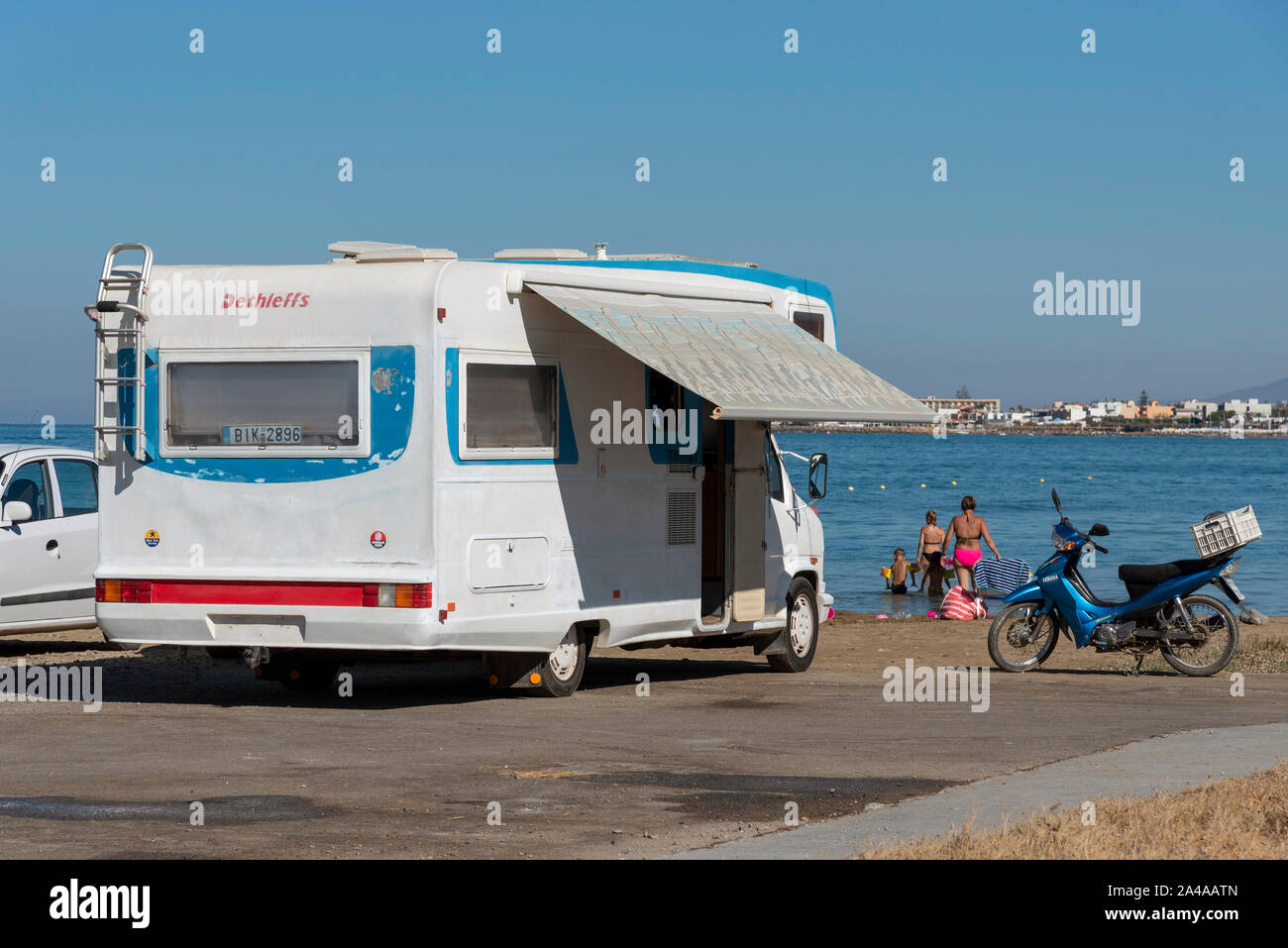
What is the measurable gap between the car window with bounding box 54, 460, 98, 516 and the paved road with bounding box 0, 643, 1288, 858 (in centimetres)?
142

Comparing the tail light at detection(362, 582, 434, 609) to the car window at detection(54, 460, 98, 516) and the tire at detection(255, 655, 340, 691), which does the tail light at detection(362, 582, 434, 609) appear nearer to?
the tire at detection(255, 655, 340, 691)

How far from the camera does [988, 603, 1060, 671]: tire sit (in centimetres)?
1509

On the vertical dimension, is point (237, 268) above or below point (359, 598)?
above

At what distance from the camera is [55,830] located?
7793 millimetres

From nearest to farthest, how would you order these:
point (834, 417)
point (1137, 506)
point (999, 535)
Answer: point (834, 417) → point (999, 535) → point (1137, 506)

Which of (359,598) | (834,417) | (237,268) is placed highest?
(237,268)

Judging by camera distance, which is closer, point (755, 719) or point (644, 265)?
point (755, 719)

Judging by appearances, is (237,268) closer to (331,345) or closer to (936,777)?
(331,345)

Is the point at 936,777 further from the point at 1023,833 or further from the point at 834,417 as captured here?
the point at 834,417

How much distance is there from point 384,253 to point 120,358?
1923mm

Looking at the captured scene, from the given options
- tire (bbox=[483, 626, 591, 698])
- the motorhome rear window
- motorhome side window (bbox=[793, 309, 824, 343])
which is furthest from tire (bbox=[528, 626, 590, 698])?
motorhome side window (bbox=[793, 309, 824, 343])
